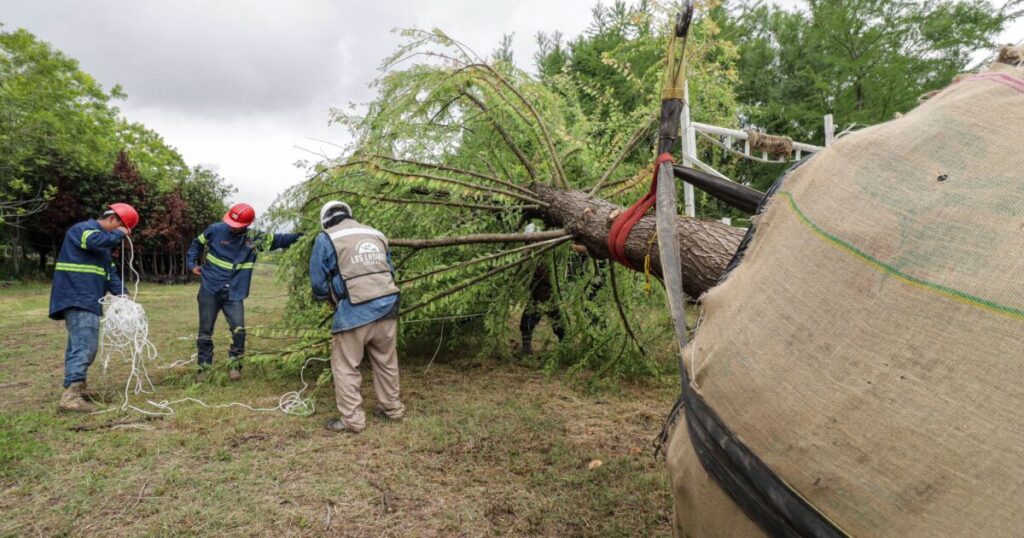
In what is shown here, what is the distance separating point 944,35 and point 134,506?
16739 millimetres

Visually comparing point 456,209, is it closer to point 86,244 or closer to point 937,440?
point 86,244

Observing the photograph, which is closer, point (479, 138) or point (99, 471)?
point (99, 471)

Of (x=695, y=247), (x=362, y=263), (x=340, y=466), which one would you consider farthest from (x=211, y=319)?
(x=695, y=247)

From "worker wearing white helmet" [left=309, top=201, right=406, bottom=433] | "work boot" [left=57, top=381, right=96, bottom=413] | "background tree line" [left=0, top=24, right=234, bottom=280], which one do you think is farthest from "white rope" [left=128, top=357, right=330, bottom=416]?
"background tree line" [left=0, top=24, right=234, bottom=280]

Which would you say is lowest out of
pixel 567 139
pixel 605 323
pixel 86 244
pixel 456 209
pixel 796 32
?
pixel 605 323

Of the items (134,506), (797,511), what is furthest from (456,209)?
(797,511)

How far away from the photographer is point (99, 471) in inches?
123

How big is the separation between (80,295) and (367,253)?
2.43 m

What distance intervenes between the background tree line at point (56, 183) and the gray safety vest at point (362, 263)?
15687 millimetres

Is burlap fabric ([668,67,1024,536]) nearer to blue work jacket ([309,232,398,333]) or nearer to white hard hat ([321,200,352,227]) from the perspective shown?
blue work jacket ([309,232,398,333])

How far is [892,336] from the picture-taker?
0.96 m

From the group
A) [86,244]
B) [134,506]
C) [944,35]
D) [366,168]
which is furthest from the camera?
[944,35]

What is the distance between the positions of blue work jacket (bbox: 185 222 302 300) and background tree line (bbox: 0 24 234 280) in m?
13.4

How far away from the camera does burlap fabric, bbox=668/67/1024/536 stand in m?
0.87
